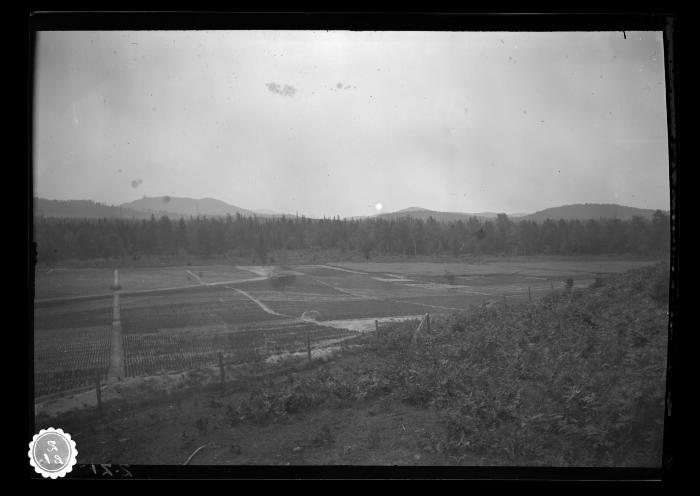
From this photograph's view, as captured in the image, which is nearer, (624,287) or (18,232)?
(18,232)

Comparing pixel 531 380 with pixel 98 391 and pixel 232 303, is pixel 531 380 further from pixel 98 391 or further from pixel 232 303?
pixel 98 391

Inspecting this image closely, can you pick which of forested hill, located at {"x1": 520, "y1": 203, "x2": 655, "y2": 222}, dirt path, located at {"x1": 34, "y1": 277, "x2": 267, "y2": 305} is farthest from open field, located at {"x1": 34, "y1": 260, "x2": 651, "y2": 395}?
forested hill, located at {"x1": 520, "y1": 203, "x2": 655, "y2": 222}

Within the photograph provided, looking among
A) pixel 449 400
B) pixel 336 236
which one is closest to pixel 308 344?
pixel 336 236

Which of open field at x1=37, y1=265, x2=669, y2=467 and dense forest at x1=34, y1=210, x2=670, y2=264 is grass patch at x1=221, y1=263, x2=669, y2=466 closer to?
open field at x1=37, y1=265, x2=669, y2=467

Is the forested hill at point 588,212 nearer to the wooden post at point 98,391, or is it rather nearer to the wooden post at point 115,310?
the wooden post at point 115,310

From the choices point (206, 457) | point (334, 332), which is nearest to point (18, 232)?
point (206, 457)

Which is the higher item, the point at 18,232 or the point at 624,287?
the point at 18,232

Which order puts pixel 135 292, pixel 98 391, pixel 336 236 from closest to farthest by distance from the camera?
1. pixel 98 391
2. pixel 135 292
3. pixel 336 236
